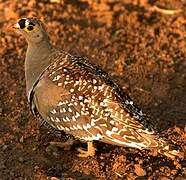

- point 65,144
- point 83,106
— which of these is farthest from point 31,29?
point 65,144

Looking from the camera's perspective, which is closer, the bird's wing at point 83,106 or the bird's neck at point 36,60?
the bird's wing at point 83,106

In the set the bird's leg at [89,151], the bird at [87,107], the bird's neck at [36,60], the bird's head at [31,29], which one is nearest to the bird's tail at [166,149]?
the bird at [87,107]

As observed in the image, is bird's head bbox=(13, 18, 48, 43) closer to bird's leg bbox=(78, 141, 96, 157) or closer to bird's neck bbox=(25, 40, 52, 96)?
bird's neck bbox=(25, 40, 52, 96)

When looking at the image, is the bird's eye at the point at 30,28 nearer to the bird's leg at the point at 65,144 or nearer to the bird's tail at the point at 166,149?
the bird's leg at the point at 65,144

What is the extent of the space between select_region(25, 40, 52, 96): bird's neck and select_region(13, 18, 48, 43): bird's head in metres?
0.06

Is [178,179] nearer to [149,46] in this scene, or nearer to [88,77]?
[88,77]

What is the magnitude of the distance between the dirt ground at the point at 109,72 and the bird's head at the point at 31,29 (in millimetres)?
1040

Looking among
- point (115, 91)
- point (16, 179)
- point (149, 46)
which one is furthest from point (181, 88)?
point (16, 179)

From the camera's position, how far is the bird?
558 cm

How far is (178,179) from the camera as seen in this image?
5.75 m

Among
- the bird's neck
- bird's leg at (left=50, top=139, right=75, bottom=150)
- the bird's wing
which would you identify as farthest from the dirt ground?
the bird's neck

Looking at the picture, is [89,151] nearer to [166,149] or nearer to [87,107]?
[87,107]

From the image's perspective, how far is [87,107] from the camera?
5641 millimetres

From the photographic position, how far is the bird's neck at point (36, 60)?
613 centimetres
